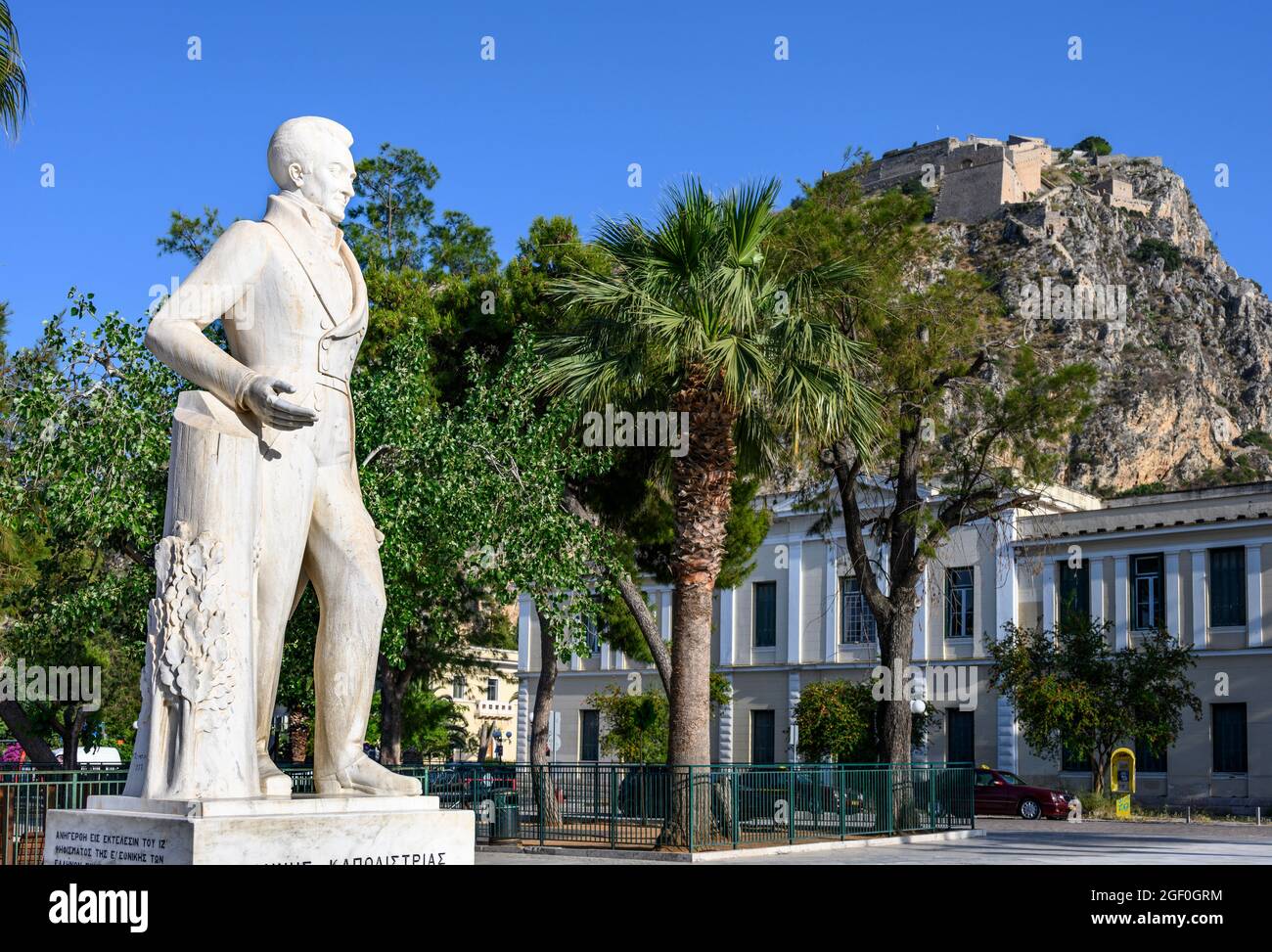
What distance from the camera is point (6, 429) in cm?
2369

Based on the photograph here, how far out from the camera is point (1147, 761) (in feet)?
123

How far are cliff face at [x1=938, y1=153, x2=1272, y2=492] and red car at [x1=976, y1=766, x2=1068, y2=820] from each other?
49.0 metres

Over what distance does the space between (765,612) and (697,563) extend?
2915 cm

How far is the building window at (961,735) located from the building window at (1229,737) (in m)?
6.92

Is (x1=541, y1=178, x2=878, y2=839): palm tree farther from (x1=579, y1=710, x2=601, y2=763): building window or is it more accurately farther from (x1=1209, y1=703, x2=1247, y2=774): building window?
(x1=579, y1=710, x2=601, y2=763): building window

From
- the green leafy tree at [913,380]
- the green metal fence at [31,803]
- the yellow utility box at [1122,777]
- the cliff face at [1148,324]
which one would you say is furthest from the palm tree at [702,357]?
the cliff face at [1148,324]

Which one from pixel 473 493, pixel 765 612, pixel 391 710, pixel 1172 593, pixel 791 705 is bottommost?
pixel 791 705

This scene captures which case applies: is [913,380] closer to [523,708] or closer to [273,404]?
[273,404]

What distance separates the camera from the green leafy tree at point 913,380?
2278cm

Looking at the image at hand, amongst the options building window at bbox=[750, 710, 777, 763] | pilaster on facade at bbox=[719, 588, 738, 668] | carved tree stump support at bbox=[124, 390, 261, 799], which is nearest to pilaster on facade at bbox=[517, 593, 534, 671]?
pilaster on facade at bbox=[719, 588, 738, 668]

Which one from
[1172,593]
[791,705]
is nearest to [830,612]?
[791,705]
